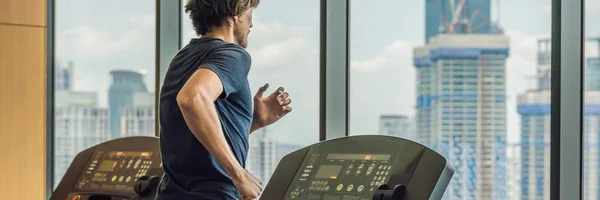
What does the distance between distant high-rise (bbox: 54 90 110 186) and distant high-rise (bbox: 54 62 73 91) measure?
4 centimetres

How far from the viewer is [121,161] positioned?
3.65 metres

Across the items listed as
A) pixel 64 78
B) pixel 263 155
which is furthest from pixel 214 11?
pixel 64 78

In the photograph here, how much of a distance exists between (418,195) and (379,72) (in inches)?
53.5

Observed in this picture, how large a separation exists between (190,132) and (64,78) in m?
3.36

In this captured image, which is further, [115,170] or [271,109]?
[115,170]

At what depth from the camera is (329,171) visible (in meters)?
2.76

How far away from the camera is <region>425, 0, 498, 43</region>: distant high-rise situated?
3.48 m

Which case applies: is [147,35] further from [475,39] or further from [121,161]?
[475,39]

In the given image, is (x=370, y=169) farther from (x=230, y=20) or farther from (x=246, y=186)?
(x=230, y=20)

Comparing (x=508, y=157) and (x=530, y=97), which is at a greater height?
(x=530, y=97)

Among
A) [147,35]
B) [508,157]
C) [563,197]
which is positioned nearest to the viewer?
[563,197]

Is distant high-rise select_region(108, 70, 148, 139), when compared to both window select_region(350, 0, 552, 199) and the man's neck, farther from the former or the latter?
the man's neck

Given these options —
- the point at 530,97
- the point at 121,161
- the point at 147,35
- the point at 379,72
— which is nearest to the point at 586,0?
the point at 530,97

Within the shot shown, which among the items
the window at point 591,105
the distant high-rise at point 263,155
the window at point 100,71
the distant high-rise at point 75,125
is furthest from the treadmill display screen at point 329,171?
the distant high-rise at point 75,125
